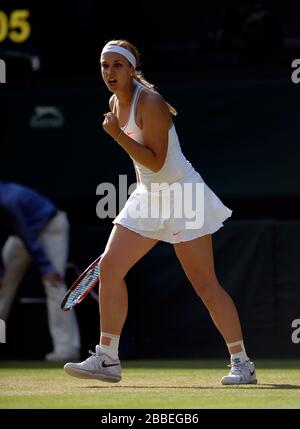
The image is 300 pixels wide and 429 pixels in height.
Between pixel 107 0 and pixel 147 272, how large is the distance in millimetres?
2647

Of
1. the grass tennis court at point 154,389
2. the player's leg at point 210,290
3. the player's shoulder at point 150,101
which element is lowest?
the grass tennis court at point 154,389

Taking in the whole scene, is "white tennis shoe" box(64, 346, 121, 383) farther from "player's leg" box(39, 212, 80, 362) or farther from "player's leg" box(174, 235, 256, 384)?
"player's leg" box(39, 212, 80, 362)

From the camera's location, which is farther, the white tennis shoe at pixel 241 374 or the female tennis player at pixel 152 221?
the white tennis shoe at pixel 241 374

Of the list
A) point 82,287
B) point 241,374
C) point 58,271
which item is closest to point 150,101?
point 82,287

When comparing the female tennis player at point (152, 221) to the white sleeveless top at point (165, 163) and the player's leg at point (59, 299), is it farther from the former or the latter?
the player's leg at point (59, 299)

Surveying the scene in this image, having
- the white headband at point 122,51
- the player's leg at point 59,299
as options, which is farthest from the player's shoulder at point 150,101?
the player's leg at point 59,299

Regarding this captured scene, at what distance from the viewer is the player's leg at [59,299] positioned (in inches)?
442

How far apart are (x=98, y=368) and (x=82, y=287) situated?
0.76 metres

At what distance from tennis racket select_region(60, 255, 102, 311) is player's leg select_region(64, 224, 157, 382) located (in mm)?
512

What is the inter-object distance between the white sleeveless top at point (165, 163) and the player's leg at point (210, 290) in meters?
0.40

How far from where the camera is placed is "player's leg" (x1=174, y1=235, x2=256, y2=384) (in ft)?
25.1

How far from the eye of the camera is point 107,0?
1227 cm
